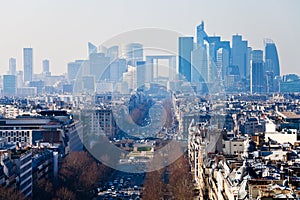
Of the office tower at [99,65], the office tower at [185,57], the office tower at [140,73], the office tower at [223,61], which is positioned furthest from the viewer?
the office tower at [223,61]

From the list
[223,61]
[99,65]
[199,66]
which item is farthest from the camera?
[223,61]

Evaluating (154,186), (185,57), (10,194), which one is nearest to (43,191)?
(10,194)

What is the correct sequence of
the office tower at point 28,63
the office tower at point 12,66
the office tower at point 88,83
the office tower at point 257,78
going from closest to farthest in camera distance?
1. the office tower at point 88,83
2. the office tower at point 257,78
3. the office tower at point 28,63
4. the office tower at point 12,66

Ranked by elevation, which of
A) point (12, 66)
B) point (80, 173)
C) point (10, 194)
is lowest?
point (80, 173)

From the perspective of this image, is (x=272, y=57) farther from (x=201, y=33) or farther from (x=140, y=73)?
(x=140, y=73)

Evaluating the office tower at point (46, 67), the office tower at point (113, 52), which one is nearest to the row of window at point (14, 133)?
the office tower at point (113, 52)

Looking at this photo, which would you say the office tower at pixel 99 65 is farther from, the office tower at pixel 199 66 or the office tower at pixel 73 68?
the office tower at pixel 73 68
